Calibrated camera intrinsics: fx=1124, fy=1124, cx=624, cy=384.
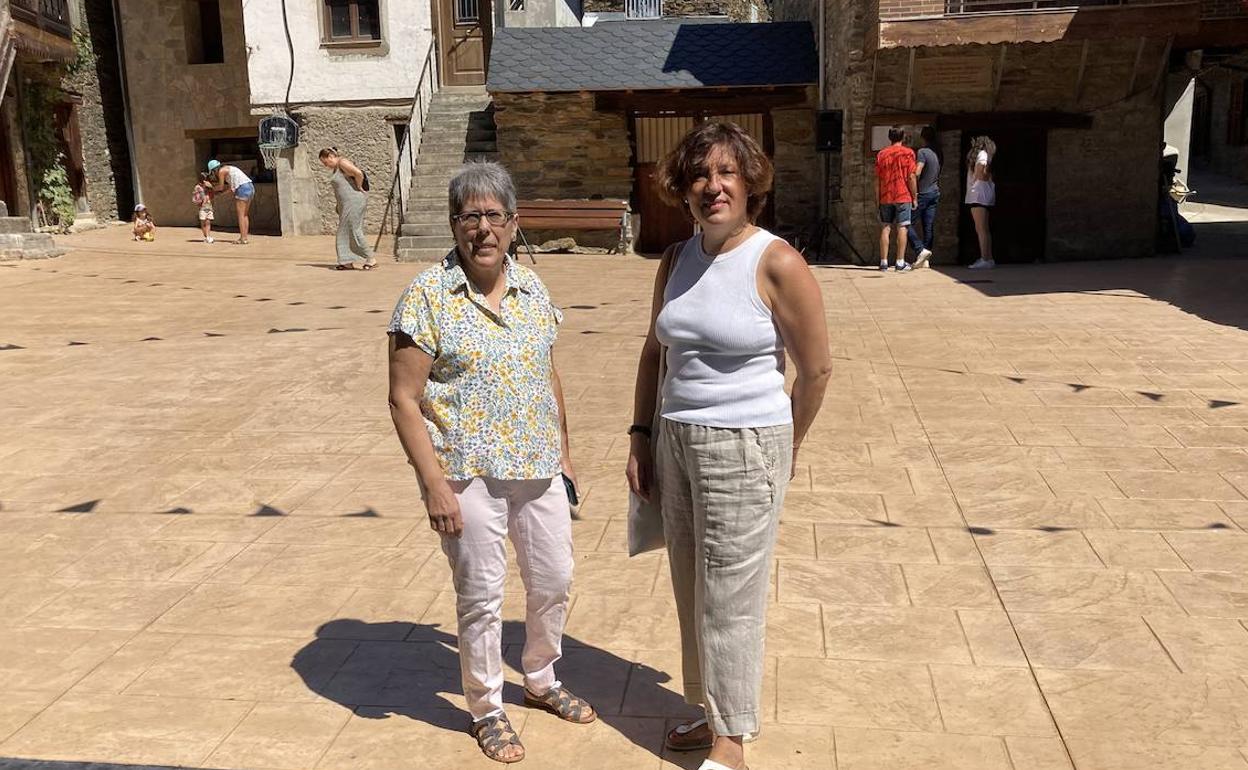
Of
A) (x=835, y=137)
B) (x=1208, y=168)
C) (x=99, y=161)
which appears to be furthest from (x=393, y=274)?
(x=1208, y=168)

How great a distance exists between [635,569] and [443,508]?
1.65 metres

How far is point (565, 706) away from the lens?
326 centimetres

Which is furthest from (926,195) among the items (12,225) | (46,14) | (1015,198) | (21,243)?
(46,14)

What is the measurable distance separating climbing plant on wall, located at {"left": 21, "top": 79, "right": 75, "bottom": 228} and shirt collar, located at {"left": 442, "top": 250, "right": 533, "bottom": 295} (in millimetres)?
19170

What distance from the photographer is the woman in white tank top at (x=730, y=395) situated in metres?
2.78

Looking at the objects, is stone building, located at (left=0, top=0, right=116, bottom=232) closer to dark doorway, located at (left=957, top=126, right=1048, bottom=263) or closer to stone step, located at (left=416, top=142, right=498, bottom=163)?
stone step, located at (left=416, top=142, right=498, bottom=163)

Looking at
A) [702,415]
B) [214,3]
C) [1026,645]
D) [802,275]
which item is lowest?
[1026,645]

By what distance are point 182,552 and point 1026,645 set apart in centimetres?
337

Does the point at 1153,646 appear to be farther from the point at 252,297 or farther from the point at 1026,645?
the point at 252,297

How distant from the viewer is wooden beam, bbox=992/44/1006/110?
13982 millimetres

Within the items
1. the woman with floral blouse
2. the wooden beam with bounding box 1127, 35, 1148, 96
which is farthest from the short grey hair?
the wooden beam with bounding box 1127, 35, 1148, 96

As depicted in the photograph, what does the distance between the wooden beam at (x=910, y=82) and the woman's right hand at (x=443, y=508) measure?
1249 cm

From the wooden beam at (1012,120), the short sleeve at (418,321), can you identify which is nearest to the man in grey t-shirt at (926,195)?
the wooden beam at (1012,120)

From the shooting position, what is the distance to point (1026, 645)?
3.71 meters
